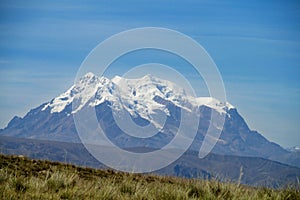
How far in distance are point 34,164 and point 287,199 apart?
1211 cm

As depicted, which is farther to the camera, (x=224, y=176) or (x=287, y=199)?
(x=224, y=176)

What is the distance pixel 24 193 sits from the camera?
41.9 ft

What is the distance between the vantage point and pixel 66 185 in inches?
563

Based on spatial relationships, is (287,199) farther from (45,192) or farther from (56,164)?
(56,164)

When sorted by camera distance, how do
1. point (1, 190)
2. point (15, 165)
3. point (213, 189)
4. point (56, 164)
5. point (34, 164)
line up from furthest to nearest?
1. point (56, 164)
2. point (34, 164)
3. point (15, 165)
4. point (213, 189)
5. point (1, 190)

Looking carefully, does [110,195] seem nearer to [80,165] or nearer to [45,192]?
[45,192]

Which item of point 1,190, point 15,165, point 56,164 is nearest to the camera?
point 1,190

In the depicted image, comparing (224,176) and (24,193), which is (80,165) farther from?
(24,193)

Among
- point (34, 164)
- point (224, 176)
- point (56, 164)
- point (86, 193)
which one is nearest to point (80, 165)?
point (56, 164)

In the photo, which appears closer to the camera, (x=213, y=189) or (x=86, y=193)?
(x=86, y=193)

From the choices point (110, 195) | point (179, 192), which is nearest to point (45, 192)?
point (110, 195)

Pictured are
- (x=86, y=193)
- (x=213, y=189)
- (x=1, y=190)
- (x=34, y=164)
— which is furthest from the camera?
(x=34, y=164)

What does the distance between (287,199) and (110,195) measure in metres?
5.09

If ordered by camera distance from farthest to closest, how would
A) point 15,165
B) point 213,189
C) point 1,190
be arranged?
point 15,165 → point 213,189 → point 1,190
